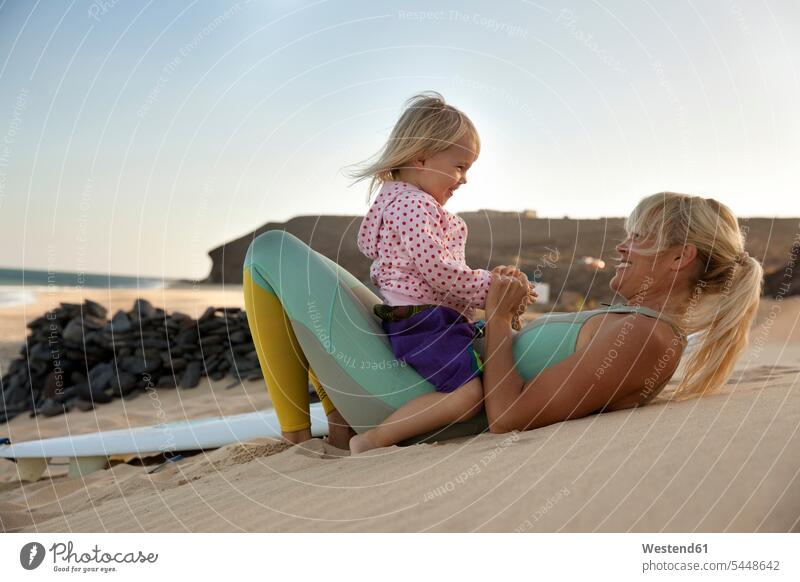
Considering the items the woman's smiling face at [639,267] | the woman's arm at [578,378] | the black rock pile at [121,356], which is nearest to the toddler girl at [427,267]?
the woman's arm at [578,378]

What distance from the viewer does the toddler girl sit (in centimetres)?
239

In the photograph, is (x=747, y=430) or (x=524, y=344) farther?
(x=524, y=344)

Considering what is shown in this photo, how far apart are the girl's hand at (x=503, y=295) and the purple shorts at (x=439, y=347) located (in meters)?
0.12

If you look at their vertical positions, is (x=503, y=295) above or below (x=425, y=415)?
above

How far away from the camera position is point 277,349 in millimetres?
2691

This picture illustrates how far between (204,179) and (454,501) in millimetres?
2194

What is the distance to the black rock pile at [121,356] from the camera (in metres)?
6.38

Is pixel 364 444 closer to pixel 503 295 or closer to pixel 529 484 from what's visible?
pixel 503 295

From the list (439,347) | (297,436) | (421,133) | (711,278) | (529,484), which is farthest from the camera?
(297,436)

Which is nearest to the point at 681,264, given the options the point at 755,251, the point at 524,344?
the point at 524,344

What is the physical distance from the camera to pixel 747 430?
1.91 meters

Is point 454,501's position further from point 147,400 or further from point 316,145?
point 147,400
